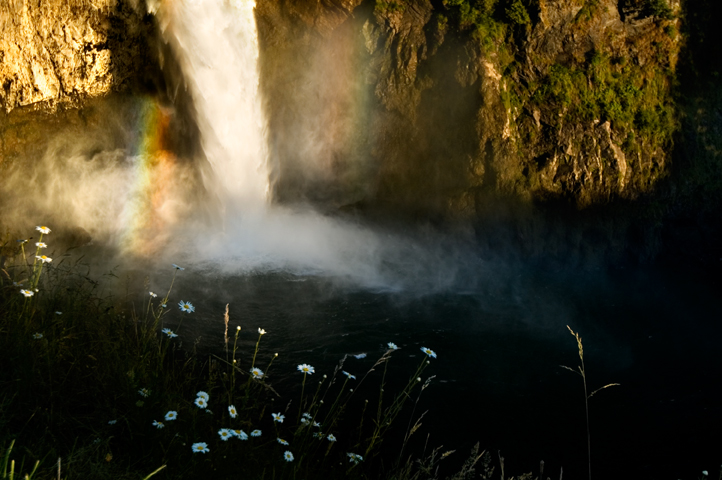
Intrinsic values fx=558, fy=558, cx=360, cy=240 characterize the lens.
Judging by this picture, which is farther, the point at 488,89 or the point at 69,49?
the point at 488,89

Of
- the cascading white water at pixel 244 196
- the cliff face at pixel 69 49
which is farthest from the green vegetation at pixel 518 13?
the cliff face at pixel 69 49

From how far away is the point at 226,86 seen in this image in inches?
372

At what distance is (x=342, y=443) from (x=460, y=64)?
756cm

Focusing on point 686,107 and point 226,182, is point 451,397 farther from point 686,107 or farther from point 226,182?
point 686,107

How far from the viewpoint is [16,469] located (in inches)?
84.0

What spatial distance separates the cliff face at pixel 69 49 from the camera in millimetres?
7535

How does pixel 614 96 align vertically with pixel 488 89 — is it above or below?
below

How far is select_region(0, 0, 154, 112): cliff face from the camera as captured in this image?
7.54 m

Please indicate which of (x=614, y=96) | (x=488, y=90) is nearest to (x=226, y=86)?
(x=488, y=90)

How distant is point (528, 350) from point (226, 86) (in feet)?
21.4

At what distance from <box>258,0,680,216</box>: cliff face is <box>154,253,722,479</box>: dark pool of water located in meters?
2.18

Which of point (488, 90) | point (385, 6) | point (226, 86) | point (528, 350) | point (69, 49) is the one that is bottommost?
point (528, 350)

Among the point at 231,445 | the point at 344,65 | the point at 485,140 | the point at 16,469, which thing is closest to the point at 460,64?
the point at 485,140

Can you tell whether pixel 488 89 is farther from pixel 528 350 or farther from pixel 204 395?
pixel 204 395
